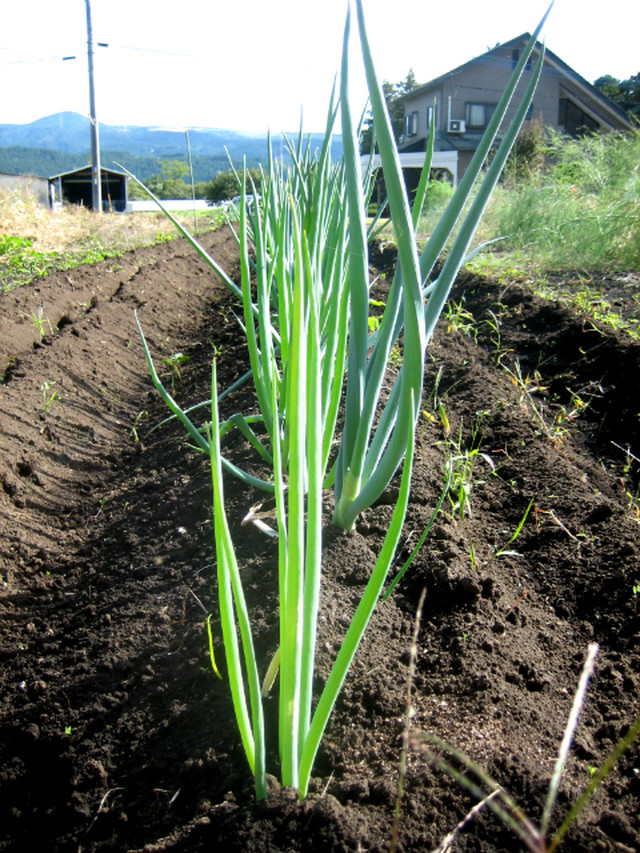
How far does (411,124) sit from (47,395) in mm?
22727

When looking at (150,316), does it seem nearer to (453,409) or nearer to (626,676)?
(453,409)

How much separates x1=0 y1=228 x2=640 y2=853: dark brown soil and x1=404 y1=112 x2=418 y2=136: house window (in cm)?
2190

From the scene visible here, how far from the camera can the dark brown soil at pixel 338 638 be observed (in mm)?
755

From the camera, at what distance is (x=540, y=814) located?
0.72 meters

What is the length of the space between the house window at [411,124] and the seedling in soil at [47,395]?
2198 cm

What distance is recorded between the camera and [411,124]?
72.0ft

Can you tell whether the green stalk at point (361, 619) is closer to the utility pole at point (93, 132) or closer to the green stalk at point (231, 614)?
the green stalk at point (231, 614)

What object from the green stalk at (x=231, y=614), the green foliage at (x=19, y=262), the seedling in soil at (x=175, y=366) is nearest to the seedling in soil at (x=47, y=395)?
the seedling in soil at (x=175, y=366)

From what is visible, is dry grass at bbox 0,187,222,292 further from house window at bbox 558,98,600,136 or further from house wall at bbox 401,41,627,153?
house window at bbox 558,98,600,136

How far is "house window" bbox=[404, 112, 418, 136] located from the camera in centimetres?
2144

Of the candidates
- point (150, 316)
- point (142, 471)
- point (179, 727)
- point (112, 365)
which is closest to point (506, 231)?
point (150, 316)

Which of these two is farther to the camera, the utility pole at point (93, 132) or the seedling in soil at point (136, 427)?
the utility pole at point (93, 132)

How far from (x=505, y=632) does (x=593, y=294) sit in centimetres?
282

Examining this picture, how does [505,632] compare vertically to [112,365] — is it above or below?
below
